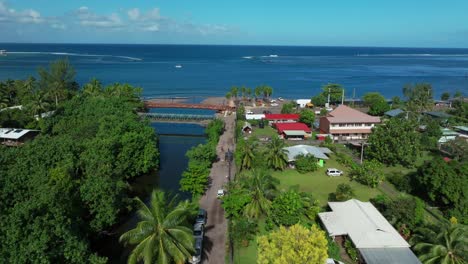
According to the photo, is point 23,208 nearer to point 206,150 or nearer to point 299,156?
point 206,150

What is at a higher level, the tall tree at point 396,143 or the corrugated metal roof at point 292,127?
the tall tree at point 396,143

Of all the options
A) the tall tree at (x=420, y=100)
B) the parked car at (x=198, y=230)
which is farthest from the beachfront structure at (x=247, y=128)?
the parked car at (x=198, y=230)

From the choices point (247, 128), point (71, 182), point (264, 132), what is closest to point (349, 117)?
point (264, 132)

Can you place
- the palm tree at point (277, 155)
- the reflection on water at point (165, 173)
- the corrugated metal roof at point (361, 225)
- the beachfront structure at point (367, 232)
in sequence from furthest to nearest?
1. the palm tree at point (277, 155)
2. the reflection on water at point (165, 173)
3. the corrugated metal roof at point (361, 225)
4. the beachfront structure at point (367, 232)

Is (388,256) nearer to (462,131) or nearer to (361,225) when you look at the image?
(361,225)

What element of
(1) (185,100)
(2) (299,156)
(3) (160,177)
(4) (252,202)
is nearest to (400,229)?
(4) (252,202)

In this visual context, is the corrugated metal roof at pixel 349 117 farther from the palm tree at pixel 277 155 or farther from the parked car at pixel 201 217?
the parked car at pixel 201 217

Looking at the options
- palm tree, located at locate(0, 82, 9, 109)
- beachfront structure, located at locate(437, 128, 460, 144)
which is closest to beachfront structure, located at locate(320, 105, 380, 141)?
beachfront structure, located at locate(437, 128, 460, 144)
